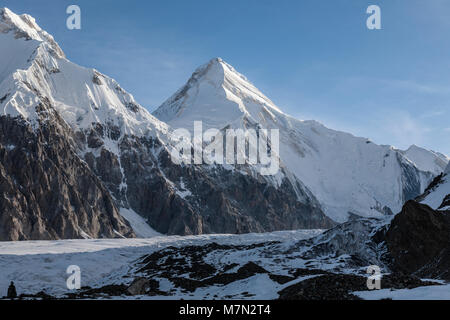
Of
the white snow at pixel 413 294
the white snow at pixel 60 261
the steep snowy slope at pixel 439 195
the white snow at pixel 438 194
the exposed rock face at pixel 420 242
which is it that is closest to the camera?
the white snow at pixel 413 294

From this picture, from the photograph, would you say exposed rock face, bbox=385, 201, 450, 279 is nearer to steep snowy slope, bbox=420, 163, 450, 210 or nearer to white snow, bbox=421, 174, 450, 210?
steep snowy slope, bbox=420, 163, 450, 210

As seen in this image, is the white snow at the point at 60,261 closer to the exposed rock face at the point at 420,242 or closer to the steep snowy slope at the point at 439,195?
the steep snowy slope at the point at 439,195

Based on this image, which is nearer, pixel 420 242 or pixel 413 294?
pixel 413 294

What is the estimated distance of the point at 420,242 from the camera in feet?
272

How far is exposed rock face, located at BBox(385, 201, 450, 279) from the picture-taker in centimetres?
→ 7836

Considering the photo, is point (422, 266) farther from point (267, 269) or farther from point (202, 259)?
point (202, 259)

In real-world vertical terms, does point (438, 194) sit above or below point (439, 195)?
above

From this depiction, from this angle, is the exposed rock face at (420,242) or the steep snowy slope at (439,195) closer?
the exposed rock face at (420,242)

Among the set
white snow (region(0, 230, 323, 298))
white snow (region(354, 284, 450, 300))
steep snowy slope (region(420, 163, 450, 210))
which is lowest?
white snow (region(0, 230, 323, 298))

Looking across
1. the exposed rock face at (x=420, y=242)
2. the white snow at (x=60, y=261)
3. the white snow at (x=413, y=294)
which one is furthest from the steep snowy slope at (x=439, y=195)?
the white snow at (x=413, y=294)

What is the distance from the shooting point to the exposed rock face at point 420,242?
3085 inches

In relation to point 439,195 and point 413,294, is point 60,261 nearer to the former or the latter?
point 439,195

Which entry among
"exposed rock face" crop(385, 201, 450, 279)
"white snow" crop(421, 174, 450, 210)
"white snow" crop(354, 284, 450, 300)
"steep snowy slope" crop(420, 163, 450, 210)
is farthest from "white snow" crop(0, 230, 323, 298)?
"white snow" crop(354, 284, 450, 300)

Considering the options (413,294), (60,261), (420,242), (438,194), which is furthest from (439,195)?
(60,261)
